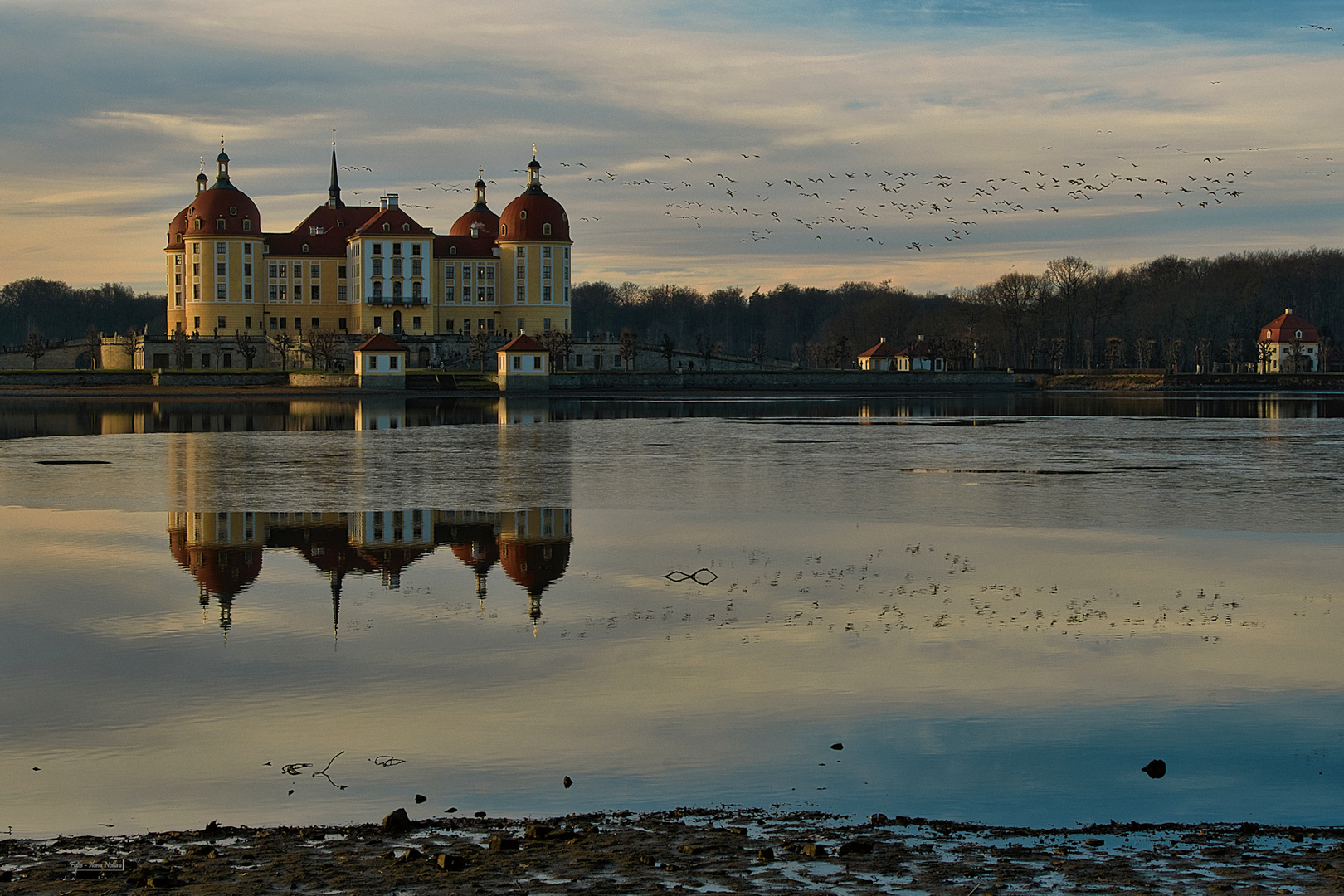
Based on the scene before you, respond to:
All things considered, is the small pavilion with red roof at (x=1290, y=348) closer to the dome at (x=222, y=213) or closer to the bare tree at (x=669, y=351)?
the bare tree at (x=669, y=351)

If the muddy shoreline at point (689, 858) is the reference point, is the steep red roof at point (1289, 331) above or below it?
above

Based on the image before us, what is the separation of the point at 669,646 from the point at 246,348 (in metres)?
87.9

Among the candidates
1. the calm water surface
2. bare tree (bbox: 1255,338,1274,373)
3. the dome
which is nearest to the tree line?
the dome

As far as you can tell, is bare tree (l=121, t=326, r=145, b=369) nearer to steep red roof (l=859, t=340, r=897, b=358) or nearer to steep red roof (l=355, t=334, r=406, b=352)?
steep red roof (l=355, t=334, r=406, b=352)

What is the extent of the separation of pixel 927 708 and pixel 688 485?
53.0ft

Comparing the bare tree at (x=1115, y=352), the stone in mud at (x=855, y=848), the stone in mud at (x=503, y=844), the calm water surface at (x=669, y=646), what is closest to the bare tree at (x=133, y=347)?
the calm water surface at (x=669, y=646)

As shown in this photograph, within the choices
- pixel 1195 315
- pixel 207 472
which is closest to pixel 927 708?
pixel 207 472

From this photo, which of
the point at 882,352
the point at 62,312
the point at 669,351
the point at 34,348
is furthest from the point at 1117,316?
the point at 62,312

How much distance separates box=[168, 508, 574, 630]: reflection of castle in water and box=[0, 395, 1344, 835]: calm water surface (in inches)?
3.4

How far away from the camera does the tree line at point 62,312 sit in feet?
496

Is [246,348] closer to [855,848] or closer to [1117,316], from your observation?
[1117,316]

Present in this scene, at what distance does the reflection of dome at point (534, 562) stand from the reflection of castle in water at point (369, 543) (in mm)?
10

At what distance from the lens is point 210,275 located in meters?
101

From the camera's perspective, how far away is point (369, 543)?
18.1 metres
